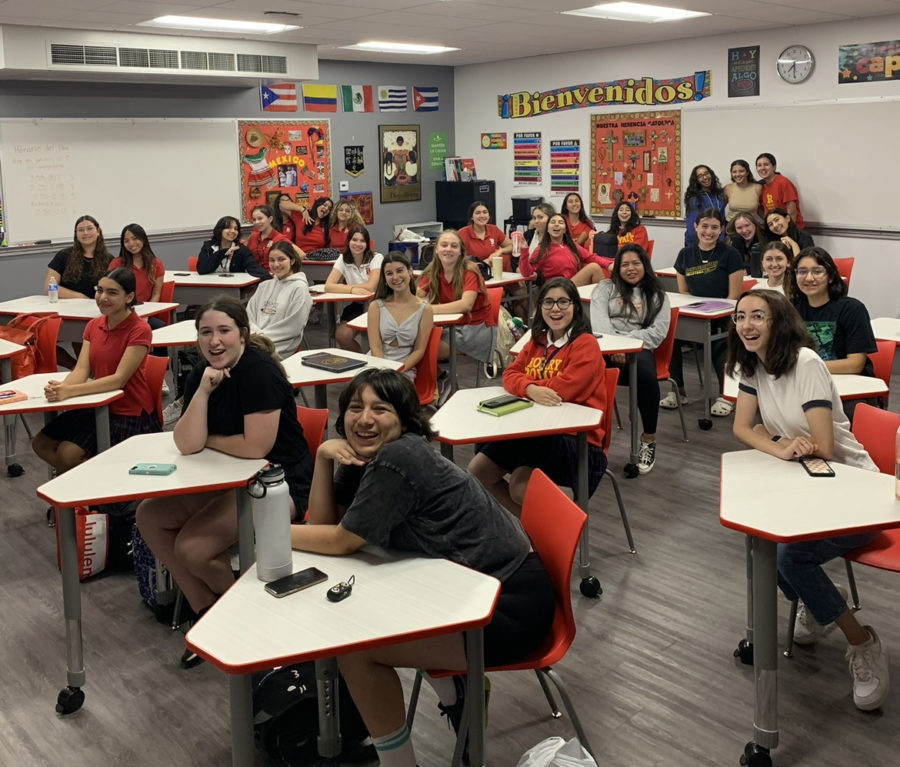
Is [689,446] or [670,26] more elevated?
[670,26]

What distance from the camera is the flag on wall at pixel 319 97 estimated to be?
35.1 ft

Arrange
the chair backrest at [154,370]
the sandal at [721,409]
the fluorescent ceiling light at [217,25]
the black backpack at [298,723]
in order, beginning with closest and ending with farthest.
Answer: the black backpack at [298,723] → the chair backrest at [154,370] → the sandal at [721,409] → the fluorescent ceiling light at [217,25]

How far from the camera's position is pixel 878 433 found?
11.0 feet

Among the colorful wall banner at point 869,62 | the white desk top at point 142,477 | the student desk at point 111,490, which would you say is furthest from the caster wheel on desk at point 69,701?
the colorful wall banner at point 869,62

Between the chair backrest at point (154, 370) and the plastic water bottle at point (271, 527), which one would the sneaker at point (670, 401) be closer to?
the chair backrest at point (154, 370)

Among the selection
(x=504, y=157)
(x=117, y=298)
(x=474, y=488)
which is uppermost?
(x=504, y=157)

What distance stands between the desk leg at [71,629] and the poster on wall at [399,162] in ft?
29.1

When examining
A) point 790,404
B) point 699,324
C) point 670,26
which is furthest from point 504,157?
point 790,404

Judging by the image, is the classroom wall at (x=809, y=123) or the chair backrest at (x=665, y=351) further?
the classroom wall at (x=809, y=123)

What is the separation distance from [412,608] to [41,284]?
25.6 ft

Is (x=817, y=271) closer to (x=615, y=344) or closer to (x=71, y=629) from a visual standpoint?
(x=615, y=344)

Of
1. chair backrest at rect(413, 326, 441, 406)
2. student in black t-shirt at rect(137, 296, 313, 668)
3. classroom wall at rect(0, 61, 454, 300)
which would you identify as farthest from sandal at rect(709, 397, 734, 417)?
classroom wall at rect(0, 61, 454, 300)

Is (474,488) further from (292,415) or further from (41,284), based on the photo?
(41,284)

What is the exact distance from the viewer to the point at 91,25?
7.57 meters
